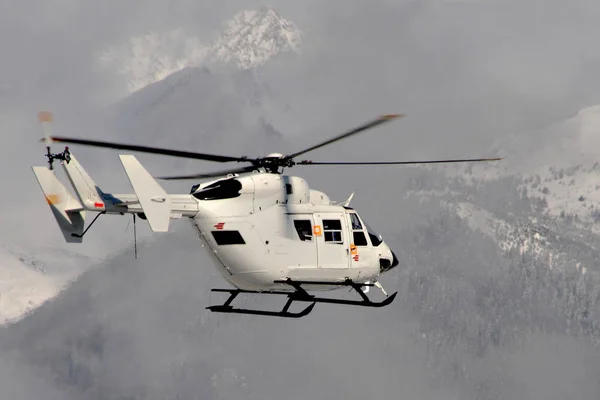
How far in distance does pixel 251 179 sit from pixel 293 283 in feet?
19.7

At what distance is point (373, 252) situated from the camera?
75.8 meters

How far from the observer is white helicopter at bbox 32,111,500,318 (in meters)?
65.9

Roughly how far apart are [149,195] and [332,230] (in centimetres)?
1355

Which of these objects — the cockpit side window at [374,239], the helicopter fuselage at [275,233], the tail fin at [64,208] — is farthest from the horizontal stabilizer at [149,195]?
the cockpit side window at [374,239]

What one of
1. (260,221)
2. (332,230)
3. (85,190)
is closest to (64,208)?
(85,190)

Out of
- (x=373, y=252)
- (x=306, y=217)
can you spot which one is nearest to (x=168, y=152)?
(x=306, y=217)

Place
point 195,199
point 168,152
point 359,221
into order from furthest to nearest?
1. point 359,221
2. point 195,199
3. point 168,152

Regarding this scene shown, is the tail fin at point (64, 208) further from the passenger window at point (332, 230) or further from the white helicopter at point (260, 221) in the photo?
the passenger window at point (332, 230)

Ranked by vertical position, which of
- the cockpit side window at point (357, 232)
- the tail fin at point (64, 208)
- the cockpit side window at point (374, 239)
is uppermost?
the tail fin at point (64, 208)

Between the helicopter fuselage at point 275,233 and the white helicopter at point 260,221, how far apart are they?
52 millimetres

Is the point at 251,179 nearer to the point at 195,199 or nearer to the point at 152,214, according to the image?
the point at 195,199

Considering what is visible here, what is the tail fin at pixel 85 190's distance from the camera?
214 feet

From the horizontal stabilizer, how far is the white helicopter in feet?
0.16

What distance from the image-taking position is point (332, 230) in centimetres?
7350
